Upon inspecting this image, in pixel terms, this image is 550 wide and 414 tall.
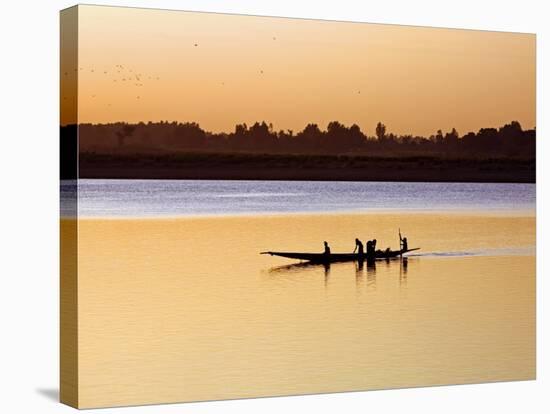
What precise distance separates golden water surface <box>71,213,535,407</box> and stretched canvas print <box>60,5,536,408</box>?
2 centimetres

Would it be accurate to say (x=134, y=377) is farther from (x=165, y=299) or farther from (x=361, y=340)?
(x=361, y=340)

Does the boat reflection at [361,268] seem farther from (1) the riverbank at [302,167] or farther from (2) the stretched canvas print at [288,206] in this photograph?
(1) the riverbank at [302,167]

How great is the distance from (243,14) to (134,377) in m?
3.06

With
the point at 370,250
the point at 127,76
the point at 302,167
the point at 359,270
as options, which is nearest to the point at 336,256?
the point at 359,270

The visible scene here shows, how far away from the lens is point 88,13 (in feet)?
39.1

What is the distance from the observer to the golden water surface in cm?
1205

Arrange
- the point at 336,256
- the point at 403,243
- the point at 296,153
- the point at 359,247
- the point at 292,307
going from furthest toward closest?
the point at 403,243 < the point at 359,247 < the point at 336,256 < the point at 296,153 < the point at 292,307

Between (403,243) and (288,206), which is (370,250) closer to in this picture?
(403,243)

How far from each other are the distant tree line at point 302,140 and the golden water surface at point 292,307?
57 cm

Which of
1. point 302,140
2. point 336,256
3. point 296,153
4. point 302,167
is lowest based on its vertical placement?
point 336,256

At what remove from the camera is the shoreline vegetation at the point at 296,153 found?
1219cm

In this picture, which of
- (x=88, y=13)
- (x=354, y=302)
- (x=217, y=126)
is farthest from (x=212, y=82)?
(x=354, y=302)

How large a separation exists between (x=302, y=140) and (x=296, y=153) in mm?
121

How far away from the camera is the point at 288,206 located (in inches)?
506
